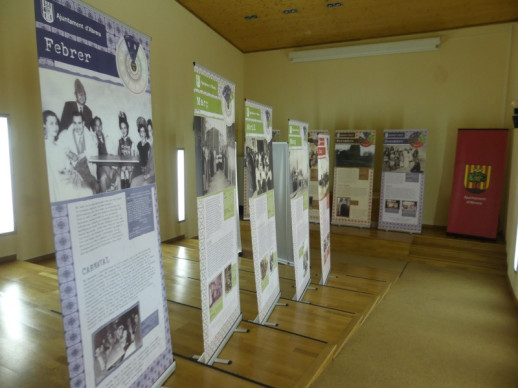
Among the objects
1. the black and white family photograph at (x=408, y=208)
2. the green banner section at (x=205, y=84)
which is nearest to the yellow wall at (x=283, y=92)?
the black and white family photograph at (x=408, y=208)

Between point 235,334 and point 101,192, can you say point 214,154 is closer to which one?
point 101,192

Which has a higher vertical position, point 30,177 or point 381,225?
point 30,177

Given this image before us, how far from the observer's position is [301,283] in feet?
12.8

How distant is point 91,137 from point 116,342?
0.97 meters

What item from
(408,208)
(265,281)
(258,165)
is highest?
(258,165)

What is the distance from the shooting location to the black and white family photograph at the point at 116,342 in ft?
5.07

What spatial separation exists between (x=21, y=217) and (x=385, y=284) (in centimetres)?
446

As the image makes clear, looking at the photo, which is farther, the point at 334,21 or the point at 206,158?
the point at 334,21

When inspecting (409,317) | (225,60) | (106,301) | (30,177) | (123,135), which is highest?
(225,60)

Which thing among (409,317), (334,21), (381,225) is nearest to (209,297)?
(409,317)

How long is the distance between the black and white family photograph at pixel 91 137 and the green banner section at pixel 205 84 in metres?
0.40

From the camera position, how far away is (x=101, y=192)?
1578 millimetres

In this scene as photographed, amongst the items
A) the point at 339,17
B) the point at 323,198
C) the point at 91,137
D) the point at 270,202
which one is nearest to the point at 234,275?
the point at 270,202

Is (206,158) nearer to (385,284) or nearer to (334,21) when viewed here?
(385,284)
